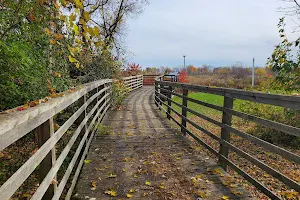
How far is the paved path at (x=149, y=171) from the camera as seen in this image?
2992 millimetres

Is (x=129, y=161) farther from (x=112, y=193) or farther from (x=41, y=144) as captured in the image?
(x=41, y=144)

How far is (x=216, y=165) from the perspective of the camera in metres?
3.84

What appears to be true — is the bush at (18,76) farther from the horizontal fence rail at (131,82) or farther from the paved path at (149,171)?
the horizontal fence rail at (131,82)

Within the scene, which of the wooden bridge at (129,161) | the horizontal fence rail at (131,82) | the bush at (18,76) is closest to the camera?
the wooden bridge at (129,161)

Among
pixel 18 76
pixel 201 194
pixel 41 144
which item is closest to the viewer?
pixel 41 144

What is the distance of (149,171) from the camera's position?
3637 millimetres

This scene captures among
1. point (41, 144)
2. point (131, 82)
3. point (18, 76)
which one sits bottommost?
point (41, 144)

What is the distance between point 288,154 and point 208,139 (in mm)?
5627

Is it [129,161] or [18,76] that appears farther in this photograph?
[129,161]

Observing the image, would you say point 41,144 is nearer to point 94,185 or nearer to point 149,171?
point 94,185

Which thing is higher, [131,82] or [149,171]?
[131,82]

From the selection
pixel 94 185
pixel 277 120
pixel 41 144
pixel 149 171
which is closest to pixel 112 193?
pixel 94 185

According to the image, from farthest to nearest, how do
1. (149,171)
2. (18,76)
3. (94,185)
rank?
(18,76) → (149,171) → (94,185)

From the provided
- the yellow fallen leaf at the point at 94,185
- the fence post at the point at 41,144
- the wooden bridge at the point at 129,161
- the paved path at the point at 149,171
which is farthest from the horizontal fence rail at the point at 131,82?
the fence post at the point at 41,144
